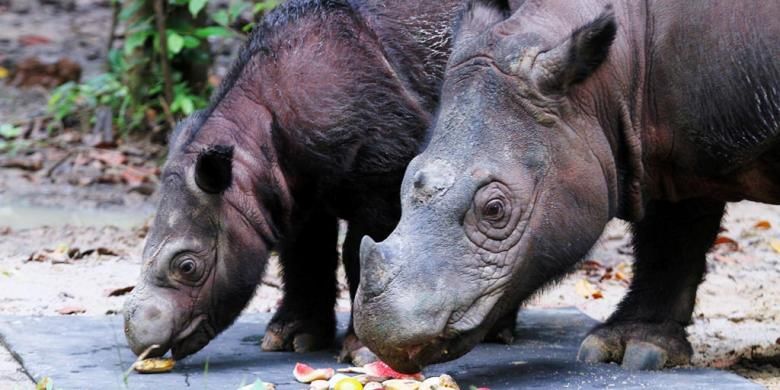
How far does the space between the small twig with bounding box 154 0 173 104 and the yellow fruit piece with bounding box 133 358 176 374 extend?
5.48 metres

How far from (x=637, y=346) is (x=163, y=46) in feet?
19.8

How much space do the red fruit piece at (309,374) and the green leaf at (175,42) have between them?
5467 mm

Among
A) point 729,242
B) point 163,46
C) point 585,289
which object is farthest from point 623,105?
point 163,46

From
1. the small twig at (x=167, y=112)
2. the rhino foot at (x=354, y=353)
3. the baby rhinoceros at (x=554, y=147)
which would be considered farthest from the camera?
the small twig at (x=167, y=112)

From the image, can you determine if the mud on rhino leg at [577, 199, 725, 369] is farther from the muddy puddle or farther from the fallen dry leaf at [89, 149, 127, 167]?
the fallen dry leaf at [89, 149, 127, 167]

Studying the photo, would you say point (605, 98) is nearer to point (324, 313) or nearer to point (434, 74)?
point (434, 74)

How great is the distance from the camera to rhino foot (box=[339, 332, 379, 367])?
5.55 meters

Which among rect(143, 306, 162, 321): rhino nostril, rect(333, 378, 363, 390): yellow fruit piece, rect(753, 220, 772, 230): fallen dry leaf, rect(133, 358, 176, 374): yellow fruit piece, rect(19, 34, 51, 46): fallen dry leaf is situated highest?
rect(19, 34, 51, 46): fallen dry leaf

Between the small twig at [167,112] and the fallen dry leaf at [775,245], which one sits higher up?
the small twig at [167,112]

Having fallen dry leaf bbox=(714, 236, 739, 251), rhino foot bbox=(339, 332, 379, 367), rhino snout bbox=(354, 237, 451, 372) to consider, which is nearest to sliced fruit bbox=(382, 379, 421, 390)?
rhino snout bbox=(354, 237, 451, 372)

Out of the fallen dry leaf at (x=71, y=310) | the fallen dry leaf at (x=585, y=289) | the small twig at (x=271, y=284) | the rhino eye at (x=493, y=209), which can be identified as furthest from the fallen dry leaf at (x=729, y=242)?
the rhino eye at (x=493, y=209)

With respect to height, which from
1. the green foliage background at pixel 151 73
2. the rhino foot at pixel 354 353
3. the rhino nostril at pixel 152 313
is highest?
the green foliage background at pixel 151 73

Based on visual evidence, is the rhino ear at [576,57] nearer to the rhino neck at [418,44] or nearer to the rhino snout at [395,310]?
the rhino snout at [395,310]

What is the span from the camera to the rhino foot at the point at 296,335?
20.2 ft
